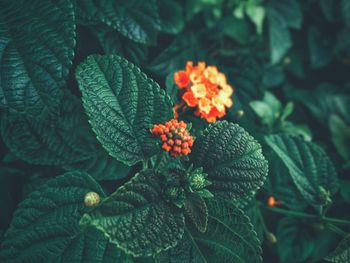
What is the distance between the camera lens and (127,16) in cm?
122

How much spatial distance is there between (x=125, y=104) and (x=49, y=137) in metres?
0.32

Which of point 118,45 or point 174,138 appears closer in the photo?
point 174,138

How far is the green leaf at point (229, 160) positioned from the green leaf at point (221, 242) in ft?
0.17

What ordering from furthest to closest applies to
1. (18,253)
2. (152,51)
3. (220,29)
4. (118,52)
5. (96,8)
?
(220,29), (152,51), (118,52), (96,8), (18,253)

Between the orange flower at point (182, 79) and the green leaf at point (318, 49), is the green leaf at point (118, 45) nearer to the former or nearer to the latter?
the orange flower at point (182, 79)

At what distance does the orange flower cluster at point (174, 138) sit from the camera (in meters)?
0.90

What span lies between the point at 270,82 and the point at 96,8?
3.50ft

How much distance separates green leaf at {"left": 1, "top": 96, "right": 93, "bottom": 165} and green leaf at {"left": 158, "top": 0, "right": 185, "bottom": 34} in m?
0.58

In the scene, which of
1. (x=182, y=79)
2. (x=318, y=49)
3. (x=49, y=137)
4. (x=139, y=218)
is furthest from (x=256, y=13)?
(x=139, y=218)

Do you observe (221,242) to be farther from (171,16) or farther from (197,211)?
(171,16)

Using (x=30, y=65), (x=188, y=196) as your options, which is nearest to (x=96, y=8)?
(x=30, y=65)

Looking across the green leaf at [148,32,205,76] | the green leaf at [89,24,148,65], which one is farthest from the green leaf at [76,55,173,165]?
the green leaf at [148,32,205,76]

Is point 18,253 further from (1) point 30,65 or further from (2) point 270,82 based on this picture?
(2) point 270,82

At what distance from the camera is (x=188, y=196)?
0.94 metres
